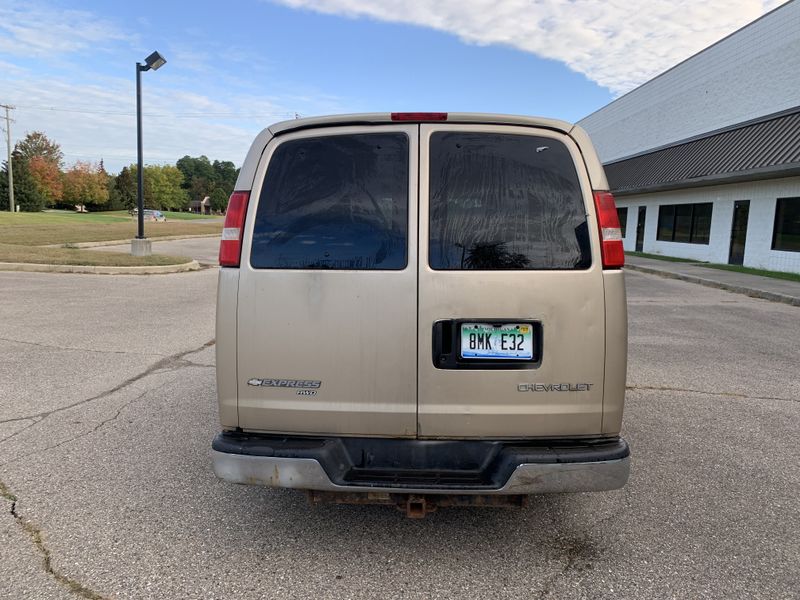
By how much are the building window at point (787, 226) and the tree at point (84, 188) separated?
10235cm

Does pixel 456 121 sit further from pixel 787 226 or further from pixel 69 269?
pixel 787 226

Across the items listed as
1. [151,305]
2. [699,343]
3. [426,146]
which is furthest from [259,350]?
[151,305]

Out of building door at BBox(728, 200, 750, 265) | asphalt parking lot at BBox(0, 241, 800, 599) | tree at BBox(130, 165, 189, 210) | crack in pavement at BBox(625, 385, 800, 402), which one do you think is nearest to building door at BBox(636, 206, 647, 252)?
building door at BBox(728, 200, 750, 265)

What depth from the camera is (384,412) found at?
257cm

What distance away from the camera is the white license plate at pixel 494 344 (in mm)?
2535

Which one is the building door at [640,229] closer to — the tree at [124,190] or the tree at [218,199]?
the tree at [124,190]

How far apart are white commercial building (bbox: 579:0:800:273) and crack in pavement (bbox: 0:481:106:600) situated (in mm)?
18489

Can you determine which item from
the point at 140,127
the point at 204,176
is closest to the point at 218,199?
the point at 204,176

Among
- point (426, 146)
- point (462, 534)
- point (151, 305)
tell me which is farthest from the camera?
point (151, 305)

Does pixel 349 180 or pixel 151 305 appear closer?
pixel 349 180

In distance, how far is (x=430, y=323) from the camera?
253cm

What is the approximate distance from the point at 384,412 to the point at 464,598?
2.94ft

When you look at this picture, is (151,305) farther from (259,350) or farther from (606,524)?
(606,524)

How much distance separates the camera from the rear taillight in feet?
8.76
